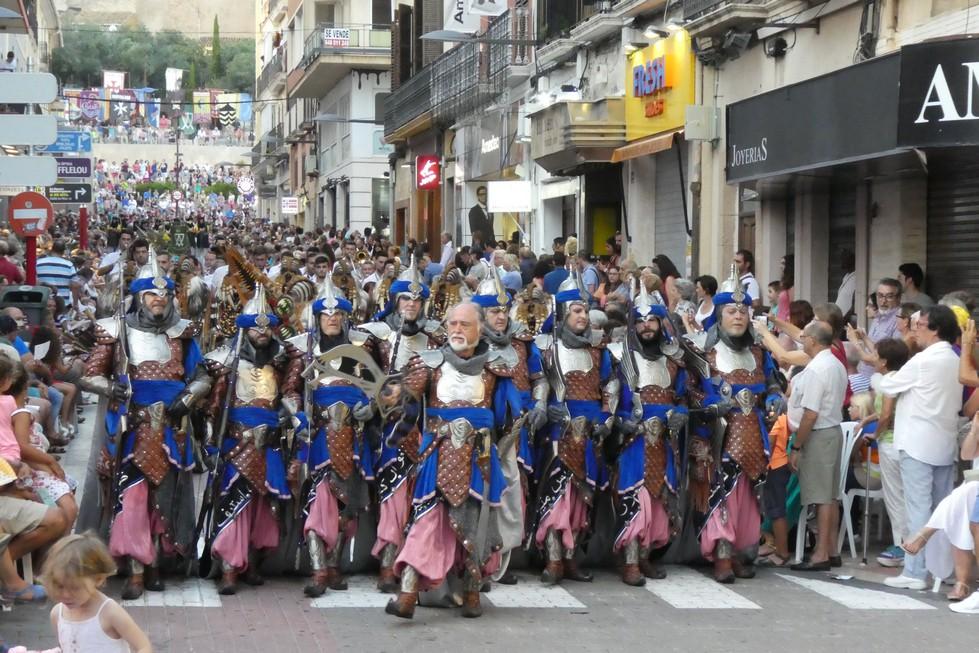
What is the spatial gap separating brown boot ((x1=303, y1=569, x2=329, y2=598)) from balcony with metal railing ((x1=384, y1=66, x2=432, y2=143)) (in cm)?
2955

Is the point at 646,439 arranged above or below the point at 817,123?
below

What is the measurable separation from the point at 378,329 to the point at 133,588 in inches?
82.7

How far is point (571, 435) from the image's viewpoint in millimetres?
10031

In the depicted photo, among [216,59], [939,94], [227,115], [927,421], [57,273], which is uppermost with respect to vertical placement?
[216,59]

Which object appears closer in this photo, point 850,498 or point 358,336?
point 358,336

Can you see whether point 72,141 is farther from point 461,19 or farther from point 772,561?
point 772,561

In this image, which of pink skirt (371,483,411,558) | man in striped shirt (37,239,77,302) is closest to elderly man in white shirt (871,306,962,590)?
pink skirt (371,483,411,558)

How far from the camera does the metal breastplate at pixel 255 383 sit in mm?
9672

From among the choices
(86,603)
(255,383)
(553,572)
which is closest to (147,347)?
(255,383)

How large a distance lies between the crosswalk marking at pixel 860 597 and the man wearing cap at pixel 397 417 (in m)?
2.58

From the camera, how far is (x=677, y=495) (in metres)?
10.3

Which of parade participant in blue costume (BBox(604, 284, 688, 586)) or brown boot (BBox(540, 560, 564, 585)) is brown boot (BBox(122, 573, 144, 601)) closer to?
brown boot (BBox(540, 560, 564, 585))

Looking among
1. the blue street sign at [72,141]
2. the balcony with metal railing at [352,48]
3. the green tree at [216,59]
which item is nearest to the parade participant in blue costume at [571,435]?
the blue street sign at [72,141]

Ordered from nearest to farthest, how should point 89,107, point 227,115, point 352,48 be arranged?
1. point 352,48
2. point 89,107
3. point 227,115
